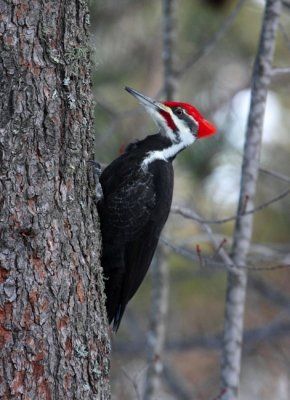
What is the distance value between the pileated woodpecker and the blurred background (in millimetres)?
1260

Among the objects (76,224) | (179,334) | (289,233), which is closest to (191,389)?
(179,334)

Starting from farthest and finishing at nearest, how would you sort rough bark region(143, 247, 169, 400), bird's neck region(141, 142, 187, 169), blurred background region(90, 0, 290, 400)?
blurred background region(90, 0, 290, 400) < rough bark region(143, 247, 169, 400) < bird's neck region(141, 142, 187, 169)

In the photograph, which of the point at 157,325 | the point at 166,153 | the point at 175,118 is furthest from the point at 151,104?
the point at 157,325

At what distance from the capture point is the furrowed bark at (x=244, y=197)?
4.04 metres

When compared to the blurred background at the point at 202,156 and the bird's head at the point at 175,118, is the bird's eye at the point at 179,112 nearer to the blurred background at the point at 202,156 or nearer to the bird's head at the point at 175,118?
the bird's head at the point at 175,118

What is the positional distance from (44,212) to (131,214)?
1.01m

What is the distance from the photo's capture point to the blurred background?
6.03m

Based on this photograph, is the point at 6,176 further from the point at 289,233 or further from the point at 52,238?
the point at 289,233

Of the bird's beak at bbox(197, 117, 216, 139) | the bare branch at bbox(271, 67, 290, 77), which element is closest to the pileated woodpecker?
the bird's beak at bbox(197, 117, 216, 139)

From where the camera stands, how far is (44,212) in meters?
2.76

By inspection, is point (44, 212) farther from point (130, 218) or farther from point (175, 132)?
point (175, 132)

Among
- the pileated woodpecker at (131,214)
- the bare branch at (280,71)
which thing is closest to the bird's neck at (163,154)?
the pileated woodpecker at (131,214)

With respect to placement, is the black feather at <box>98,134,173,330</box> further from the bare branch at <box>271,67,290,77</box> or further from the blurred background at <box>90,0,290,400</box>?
the blurred background at <box>90,0,290,400</box>

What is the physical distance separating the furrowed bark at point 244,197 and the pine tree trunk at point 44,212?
1.28 m
